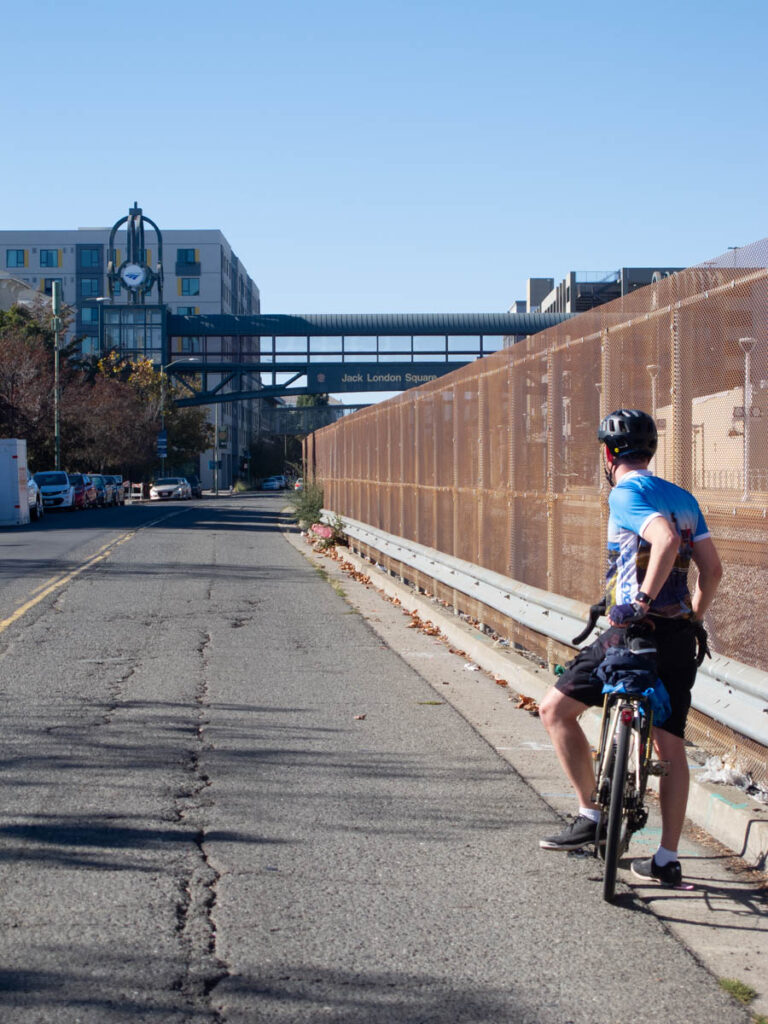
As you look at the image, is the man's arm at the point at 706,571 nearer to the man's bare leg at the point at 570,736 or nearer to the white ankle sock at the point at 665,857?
the man's bare leg at the point at 570,736

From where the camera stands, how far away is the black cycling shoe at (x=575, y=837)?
548 centimetres

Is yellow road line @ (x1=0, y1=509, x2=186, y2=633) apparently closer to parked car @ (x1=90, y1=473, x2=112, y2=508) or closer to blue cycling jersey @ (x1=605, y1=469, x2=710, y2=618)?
blue cycling jersey @ (x1=605, y1=469, x2=710, y2=618)

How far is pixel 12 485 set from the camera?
1454 inches

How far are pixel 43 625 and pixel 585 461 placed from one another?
6.90 m

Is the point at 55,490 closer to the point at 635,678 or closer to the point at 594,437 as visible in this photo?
the point at 594,437

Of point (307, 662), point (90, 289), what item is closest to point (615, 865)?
point (307, 662)

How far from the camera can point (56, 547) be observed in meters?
26.0

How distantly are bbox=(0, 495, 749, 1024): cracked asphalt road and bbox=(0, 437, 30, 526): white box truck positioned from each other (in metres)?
27.6

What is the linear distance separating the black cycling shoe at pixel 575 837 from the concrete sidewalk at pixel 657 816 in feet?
0.20

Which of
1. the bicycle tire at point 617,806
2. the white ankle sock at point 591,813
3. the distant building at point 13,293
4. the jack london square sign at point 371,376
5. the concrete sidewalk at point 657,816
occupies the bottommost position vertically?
the concrete sidewalk at point 657,816

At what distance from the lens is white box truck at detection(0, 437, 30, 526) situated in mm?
36938

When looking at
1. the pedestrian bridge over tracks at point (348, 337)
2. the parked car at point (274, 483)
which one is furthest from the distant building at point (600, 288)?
the parked car at point (274, 483)

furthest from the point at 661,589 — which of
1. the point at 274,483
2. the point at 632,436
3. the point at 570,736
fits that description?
the point at 274,483

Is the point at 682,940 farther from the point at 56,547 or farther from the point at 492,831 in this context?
the point at 56,547
